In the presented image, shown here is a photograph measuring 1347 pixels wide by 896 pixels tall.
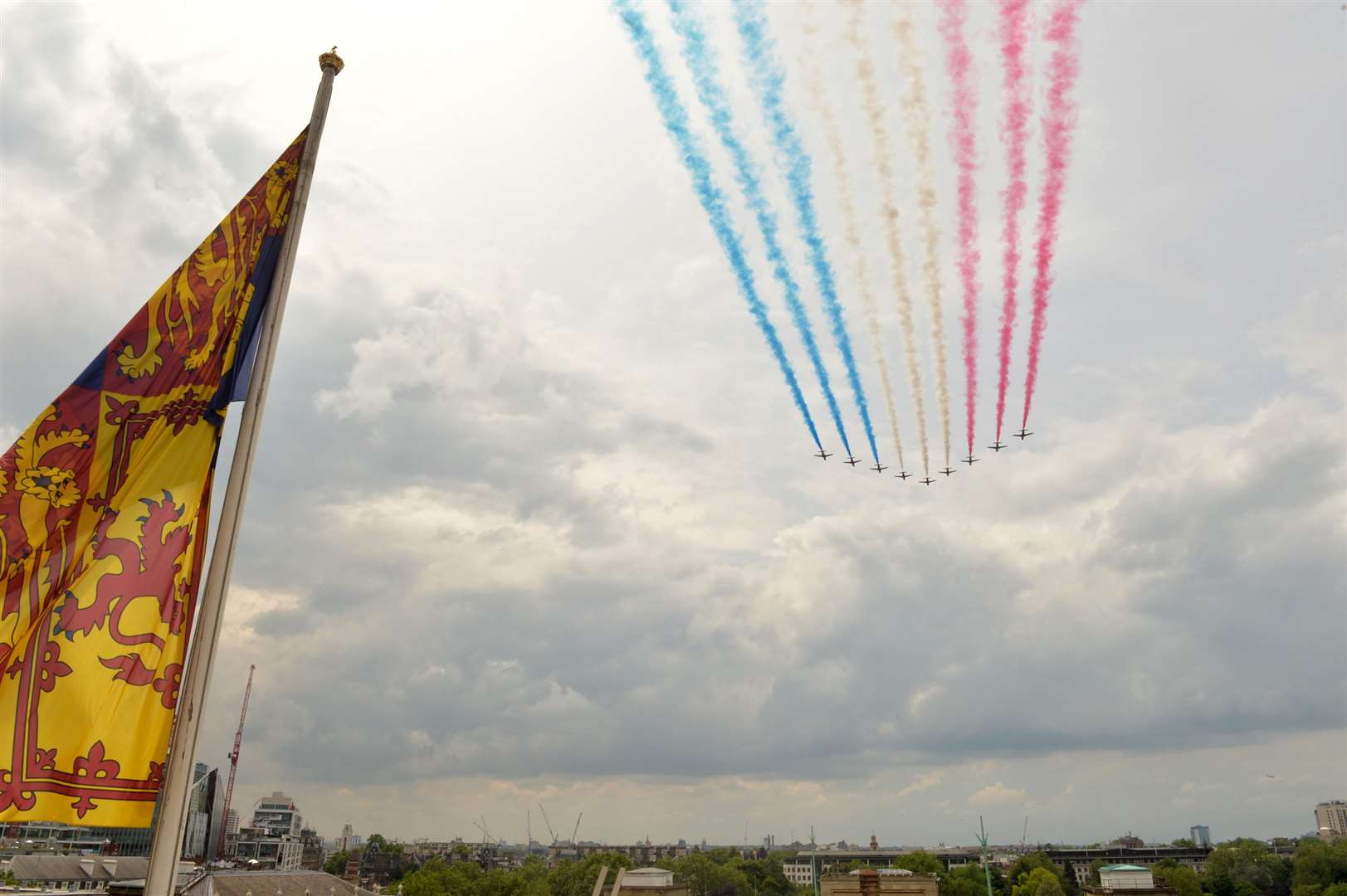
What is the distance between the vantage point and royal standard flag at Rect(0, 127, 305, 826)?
8227mm

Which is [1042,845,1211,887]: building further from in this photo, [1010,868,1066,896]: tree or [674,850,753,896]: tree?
[674,850,753,896]: tree

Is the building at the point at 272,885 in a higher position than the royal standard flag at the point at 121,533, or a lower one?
lower

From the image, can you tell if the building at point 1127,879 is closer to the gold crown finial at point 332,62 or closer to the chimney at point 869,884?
the chimney at point 869,884

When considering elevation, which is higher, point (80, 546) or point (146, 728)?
point (80, 546)

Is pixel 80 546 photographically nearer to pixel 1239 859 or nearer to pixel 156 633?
pixel 156 633

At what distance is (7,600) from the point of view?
8.38 metres

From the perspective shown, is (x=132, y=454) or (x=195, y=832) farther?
(x=195, y=832)

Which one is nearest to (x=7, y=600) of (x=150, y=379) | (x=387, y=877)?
(x=150, y=379)

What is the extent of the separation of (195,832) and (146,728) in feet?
530

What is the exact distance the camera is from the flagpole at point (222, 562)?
26.3 feet

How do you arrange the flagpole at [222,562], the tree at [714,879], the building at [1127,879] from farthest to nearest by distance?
the tree at [714,879] < the building at [1127,879] < the flagpole at [222,562]

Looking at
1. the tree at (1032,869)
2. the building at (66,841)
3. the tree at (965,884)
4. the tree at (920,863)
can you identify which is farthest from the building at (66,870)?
the tree at (1032,869)

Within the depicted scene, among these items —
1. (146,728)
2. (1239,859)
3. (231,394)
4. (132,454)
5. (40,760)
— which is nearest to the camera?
(40,760)

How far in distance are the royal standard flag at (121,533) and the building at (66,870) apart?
103 meters
